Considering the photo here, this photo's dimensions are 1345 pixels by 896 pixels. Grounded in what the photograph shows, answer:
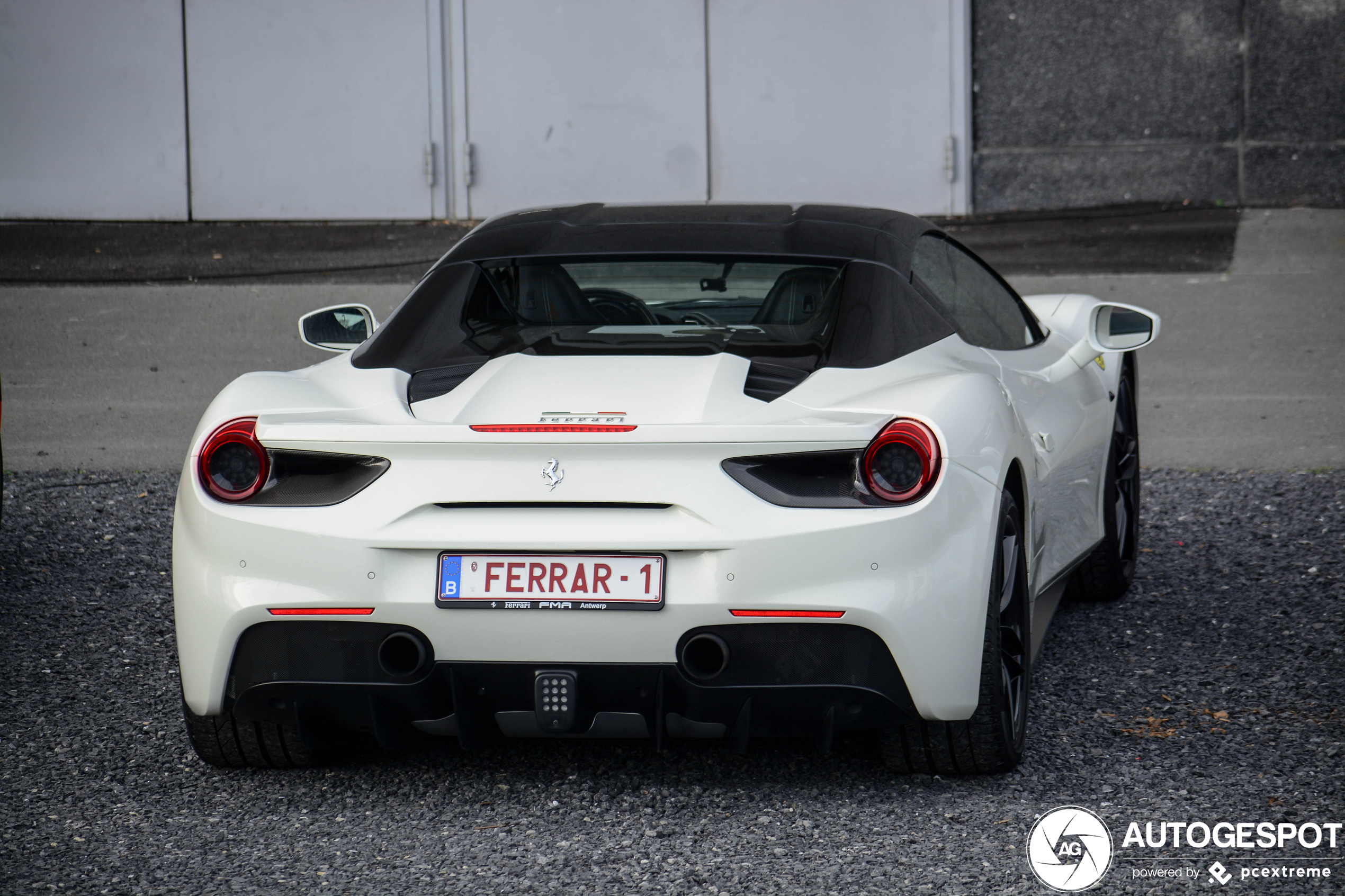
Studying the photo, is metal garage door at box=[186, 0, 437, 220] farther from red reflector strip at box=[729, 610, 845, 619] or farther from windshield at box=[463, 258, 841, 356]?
red reflector strip at box=[729, 610, 845, 619]

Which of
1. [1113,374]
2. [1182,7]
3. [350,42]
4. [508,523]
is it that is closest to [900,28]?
[1182,7]

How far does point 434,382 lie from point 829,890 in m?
1.40

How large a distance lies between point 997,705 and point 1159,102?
11596 millimetres

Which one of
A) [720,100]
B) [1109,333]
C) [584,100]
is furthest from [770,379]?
[584,100]

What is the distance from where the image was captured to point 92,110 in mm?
13727

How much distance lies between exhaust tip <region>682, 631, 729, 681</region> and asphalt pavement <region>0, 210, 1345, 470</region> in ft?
15.0

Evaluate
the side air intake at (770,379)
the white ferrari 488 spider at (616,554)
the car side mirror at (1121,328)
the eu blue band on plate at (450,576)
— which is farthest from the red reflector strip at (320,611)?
the car side mirror at (1121,328)

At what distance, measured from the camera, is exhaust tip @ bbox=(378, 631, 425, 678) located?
123 inches

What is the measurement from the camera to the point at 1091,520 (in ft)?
15.1

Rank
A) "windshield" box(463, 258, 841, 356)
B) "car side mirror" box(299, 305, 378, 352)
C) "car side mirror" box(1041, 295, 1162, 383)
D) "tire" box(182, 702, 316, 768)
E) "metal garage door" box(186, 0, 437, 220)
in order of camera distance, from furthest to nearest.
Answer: "metal garage door" box(186, 0, 437, 220), "car side mirror" box(1041, 295, 1162, 383), "car side mirror" box(299, 305, 378, 352), "windshield" box(463, 258, 841, 356), "tire" box(182, 702, 316, 768)

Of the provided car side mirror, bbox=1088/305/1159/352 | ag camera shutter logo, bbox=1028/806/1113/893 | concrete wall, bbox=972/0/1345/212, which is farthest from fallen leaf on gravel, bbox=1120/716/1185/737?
concrete wall, bbox=972/0/1345/212

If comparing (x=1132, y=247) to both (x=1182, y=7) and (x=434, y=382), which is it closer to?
(x=1182, y=7)

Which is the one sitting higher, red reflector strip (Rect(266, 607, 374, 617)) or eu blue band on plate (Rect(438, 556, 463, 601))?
eu blue band on plate (Rect(438, 556, 463, 601))

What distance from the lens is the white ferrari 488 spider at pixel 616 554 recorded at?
3.04 m
